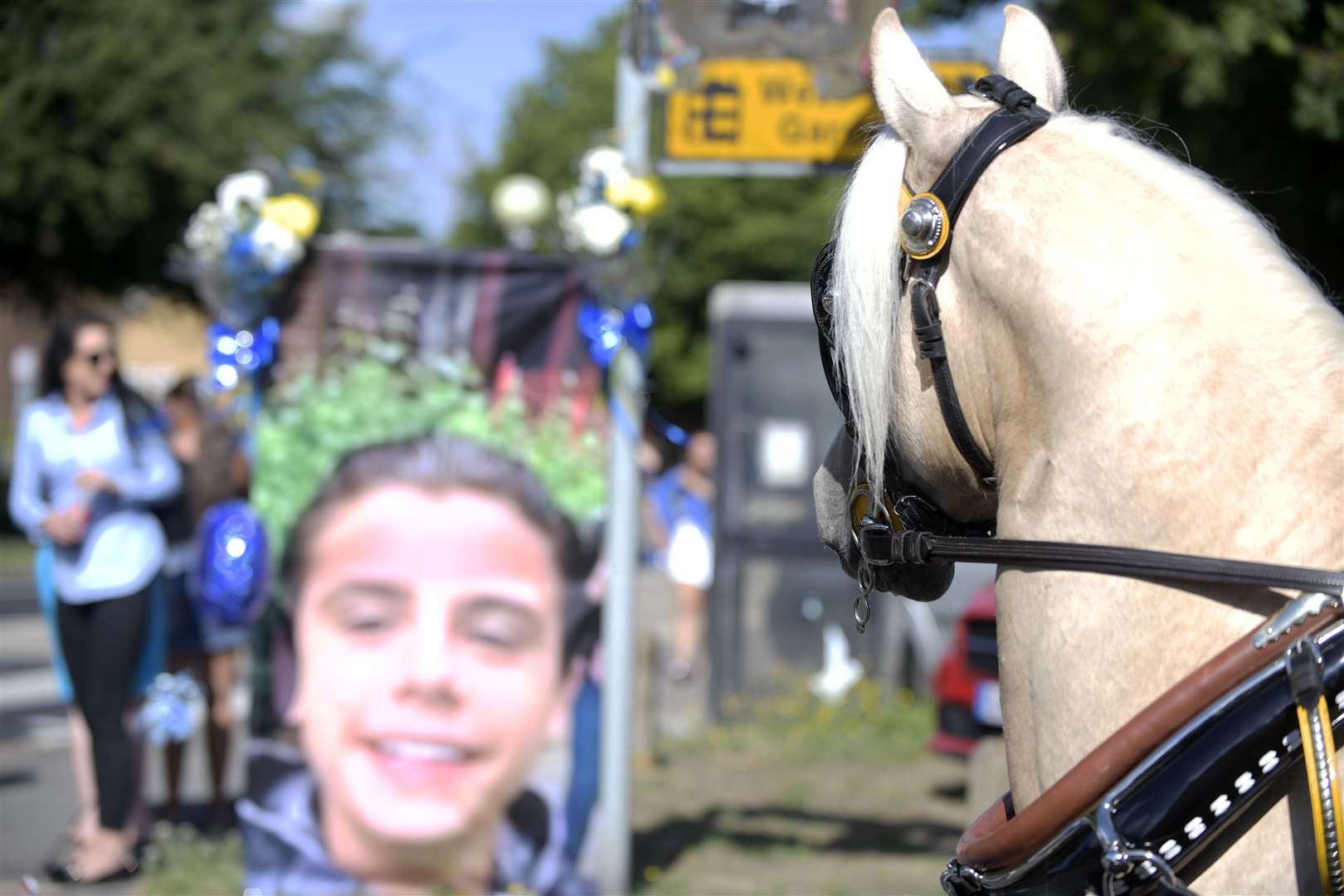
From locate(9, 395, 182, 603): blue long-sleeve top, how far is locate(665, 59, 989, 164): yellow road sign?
2651mm

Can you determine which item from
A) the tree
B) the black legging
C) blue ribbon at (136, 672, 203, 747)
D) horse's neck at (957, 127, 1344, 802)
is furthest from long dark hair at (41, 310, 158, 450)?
the tree

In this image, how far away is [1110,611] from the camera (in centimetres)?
168

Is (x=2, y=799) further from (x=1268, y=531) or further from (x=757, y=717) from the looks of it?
(x=1268, y=531)

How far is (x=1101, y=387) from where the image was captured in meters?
1.70

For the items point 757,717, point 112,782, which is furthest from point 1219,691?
point 757,717

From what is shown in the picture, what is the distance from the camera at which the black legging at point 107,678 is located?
222 inches

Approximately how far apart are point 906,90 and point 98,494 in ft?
16.0

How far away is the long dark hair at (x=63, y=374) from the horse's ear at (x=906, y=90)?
4769 mm

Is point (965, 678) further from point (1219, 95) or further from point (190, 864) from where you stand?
point (190, 864)

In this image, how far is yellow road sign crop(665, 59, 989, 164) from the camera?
17.4 ft

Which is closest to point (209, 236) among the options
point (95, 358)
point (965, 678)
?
point (95, 358)

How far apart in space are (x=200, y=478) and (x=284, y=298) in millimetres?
1772

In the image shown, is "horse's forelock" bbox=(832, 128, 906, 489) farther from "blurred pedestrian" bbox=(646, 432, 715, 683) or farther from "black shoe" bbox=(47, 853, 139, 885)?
"blurred pedestrian" bbox=(646, 432, 715, 683)

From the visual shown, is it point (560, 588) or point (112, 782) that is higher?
point (560, 588)
